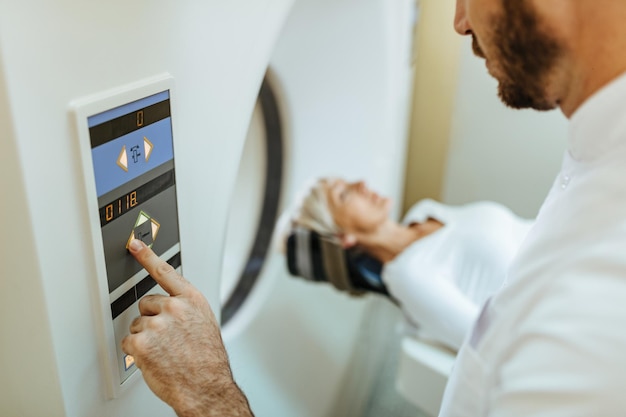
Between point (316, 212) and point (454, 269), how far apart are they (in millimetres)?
375

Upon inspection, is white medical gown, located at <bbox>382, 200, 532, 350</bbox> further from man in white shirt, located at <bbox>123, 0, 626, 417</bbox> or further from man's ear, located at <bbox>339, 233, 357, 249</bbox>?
man in white shirt, located at <bbox>123, 0, 626, 417</bbox>

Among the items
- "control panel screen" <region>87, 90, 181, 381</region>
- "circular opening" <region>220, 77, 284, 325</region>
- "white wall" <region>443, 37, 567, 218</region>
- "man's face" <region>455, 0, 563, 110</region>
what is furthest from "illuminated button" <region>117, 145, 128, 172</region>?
"white wall" <region>443, 37, 567, 218</region>

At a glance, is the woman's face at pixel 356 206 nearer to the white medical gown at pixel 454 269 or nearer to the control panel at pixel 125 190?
the white medical gown at pixel 454 269

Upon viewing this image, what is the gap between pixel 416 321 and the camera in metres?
1.53

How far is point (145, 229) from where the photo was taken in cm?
61

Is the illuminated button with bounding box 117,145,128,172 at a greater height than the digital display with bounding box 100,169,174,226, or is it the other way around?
the illuminated button with bounding box 117,145,128,172

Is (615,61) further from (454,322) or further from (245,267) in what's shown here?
(245,267)

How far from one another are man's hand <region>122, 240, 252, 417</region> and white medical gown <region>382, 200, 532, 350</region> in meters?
0.89

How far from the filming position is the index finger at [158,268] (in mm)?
591

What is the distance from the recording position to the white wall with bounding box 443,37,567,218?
77.7 inches

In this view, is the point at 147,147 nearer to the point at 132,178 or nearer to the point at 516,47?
the point at 132,178

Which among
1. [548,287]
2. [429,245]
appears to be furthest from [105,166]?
[429,245]

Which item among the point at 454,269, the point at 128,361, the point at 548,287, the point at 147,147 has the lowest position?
the point at 454,269

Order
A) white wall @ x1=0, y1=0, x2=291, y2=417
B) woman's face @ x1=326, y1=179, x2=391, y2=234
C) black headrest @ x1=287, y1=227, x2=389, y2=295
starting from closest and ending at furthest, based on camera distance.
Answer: white wall @ x1=0, y1=0, x2=291, y2=417 < black headrest @ x1=287, y1=227, x2=389, y2=295 < woman's face @ x1=326, y1=179, x2=391, y2=234
